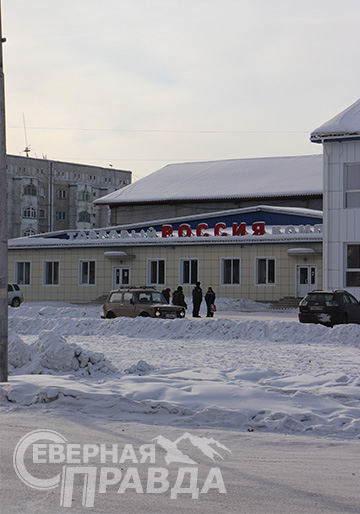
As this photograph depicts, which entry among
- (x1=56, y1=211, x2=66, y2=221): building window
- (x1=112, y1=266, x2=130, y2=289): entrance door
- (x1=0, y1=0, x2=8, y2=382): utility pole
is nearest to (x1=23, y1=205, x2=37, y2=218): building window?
(x1=56, y1=211, x2=66, y2=221): building window

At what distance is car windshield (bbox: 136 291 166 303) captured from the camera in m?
31.7

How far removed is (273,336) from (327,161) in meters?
11.8

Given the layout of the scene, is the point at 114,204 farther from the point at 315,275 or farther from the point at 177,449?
the point at 177,449

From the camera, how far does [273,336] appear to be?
2548 cm

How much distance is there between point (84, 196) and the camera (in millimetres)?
122312

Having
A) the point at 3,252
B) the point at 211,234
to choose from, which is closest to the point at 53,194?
the point at 211,234

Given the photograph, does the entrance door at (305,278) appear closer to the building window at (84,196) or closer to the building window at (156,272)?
the building window at (156,272)

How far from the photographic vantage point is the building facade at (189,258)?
4719 centimetres

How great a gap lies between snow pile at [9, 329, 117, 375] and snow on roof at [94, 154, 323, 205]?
152ft

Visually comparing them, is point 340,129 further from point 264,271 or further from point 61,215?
point 61,215

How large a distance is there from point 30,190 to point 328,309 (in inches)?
3459

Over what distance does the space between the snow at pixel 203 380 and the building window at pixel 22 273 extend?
104 ft

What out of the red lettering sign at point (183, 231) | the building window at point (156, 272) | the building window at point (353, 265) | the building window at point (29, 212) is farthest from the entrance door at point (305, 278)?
the building window at point (29, 212)

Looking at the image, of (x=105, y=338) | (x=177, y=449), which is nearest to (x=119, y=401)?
(x=177, y=449)
